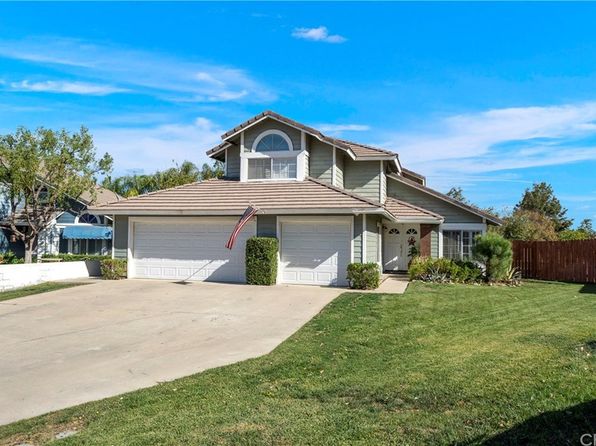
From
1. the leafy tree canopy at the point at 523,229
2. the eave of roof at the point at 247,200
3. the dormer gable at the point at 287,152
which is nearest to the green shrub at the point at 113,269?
the eave of roof at the point at 247,200

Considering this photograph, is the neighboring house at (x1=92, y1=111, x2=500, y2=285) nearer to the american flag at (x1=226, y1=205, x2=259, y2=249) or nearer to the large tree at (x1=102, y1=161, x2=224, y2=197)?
the american flag at (x1=226, y1=205, x2=259, y2=249)

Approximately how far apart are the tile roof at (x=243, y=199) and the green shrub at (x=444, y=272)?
3.93m

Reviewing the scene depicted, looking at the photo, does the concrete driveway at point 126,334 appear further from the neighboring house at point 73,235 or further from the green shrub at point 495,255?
the neighboring house at point 73,235

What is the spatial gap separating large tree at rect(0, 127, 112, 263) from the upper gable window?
1282cm

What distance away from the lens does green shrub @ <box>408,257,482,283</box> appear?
58.3ft

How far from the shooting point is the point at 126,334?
31.9 feet

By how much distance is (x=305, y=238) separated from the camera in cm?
1672

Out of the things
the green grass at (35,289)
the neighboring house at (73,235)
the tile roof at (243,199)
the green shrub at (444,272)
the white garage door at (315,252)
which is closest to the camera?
the green grass at (35,289)

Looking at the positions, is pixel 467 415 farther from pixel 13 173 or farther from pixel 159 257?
pixel 13 173

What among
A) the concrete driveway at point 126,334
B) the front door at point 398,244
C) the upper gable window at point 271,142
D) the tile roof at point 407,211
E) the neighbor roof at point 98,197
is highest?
the upper gable window at point 271,142

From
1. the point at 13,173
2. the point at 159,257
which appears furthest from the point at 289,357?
the point at 13,173

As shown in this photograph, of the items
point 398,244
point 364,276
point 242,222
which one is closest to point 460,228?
point 398,244

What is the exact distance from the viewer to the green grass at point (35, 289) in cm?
1469

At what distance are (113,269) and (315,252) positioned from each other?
759 cm
